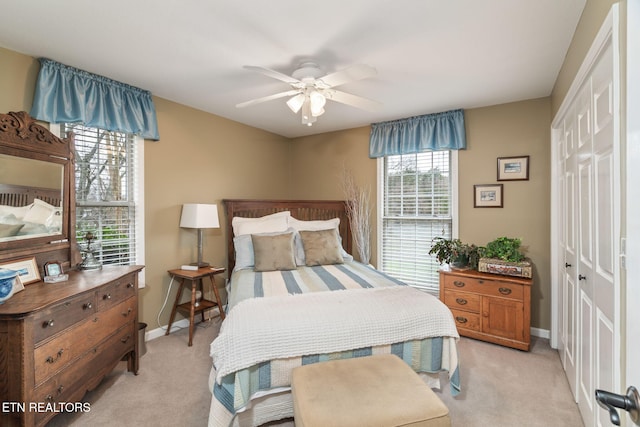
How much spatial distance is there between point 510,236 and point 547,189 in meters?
0.61

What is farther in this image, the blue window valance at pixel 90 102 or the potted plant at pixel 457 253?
the potted plant at pixel 457 253

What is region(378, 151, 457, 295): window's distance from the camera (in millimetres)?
3793

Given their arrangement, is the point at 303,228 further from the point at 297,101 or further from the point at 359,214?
the point at 297,101

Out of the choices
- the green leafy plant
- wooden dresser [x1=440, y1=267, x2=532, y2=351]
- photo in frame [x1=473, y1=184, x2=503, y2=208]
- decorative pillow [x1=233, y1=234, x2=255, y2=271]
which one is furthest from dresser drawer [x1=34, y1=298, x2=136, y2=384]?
photo in frame [x1=473, y1=184, x2=503, y2=208]

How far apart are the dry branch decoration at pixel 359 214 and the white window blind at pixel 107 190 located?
265 centimetres

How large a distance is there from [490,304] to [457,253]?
600 millimetres

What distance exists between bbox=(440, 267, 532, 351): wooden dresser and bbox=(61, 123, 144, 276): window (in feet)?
10.8

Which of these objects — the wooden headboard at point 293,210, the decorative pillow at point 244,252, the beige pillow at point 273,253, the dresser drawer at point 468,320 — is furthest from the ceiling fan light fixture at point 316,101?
the dresser drawer at point 468,320

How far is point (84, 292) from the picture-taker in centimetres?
189

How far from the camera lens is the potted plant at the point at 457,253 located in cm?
329

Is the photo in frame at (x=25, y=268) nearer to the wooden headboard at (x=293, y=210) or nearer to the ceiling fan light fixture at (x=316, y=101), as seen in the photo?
the wooden headboard at (x=293, y=210)

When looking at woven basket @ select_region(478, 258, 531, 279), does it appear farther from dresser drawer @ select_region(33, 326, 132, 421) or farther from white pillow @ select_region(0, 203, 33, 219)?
white pillow @ select_region(0, 203, 33, 219)

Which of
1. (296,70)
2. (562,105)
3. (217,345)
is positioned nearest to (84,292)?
(217,345)

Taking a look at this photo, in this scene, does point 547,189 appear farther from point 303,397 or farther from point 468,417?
point 303,397
